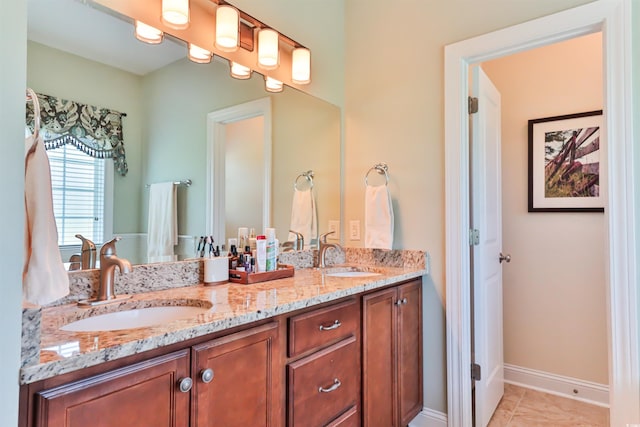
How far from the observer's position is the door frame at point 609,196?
4.88 feet

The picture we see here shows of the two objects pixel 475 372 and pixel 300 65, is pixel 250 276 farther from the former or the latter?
pixel 475 372

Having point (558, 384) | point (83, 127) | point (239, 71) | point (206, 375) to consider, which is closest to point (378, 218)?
point (239, 71)

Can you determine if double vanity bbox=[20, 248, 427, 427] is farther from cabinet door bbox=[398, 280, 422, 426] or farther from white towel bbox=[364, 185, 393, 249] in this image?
white towel bbox=[364, 185, 393, 249]

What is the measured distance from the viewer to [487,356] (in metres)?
2.06

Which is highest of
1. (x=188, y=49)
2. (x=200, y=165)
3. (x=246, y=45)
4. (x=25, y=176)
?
(x=246, y=45)

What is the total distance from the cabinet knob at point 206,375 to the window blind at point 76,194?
0.67 meters

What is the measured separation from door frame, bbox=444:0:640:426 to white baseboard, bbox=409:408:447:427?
0.05 m

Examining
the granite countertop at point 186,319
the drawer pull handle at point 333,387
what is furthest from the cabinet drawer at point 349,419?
the granite countertop at point 186,319

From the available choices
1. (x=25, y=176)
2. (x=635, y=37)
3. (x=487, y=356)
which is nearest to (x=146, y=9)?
(x=25, y=176)

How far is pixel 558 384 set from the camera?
2439mm

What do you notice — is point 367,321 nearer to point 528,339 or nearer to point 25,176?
point 25,176

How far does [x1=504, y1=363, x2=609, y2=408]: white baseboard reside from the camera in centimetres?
231

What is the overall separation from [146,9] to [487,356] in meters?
2.36

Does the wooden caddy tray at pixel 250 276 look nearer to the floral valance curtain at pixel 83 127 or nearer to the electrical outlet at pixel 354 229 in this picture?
the floral valance curtain at pixel 83 127
